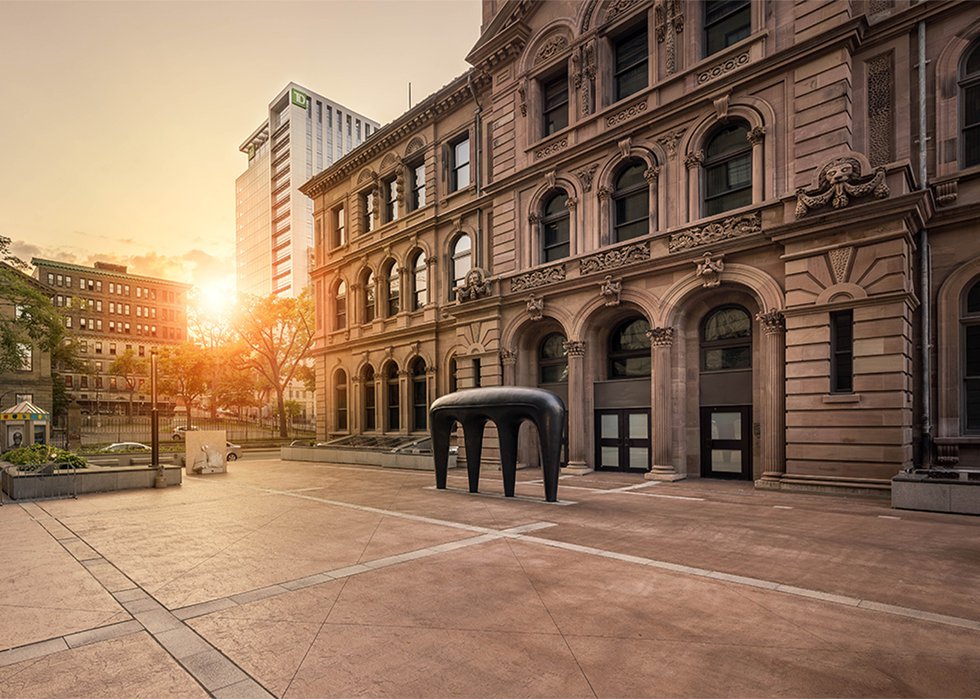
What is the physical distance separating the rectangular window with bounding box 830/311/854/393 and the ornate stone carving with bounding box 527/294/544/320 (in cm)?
967

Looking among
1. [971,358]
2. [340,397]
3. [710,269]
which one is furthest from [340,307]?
[971,358]

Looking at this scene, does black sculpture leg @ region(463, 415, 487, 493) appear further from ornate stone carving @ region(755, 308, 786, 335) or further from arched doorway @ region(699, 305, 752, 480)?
ornate stone carving @ region(755, 308, 786, 335)

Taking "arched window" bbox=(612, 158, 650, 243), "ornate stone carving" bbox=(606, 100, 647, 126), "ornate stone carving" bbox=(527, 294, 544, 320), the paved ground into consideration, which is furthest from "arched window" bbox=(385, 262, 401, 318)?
the paved ground

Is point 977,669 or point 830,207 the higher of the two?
point 830,207

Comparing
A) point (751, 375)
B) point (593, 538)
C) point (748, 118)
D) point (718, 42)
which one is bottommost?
point (593, 538)

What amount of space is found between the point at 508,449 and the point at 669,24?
14773 millimetres

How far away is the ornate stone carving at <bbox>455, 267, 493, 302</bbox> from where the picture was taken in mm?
22703

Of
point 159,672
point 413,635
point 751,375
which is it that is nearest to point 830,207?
point 751,375

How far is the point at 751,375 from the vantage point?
53.4 ft

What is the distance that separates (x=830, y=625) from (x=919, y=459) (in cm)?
1127

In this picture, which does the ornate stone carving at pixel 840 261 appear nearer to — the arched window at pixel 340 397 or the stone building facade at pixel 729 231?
the stone building facade at pixel 729 231

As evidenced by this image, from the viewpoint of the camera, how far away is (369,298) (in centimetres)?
3275

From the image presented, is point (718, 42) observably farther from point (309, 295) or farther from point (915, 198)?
point (309, 295)

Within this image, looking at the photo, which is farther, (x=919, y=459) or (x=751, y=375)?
(x=751, y=375)
